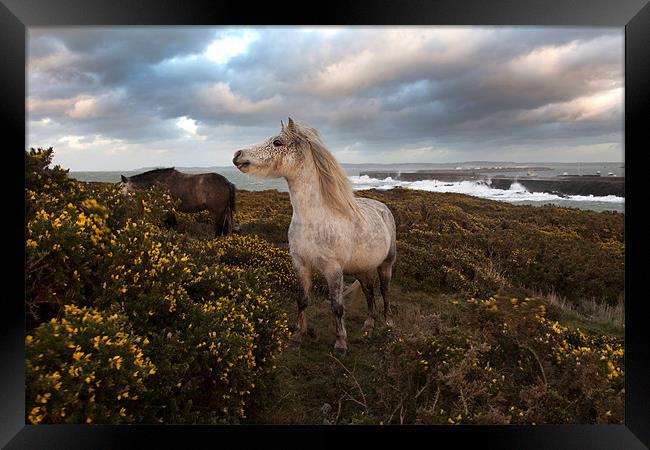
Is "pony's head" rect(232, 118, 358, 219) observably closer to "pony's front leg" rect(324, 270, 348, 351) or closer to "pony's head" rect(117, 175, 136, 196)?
"pony's front leg" rect(324, 270, 348, 351)

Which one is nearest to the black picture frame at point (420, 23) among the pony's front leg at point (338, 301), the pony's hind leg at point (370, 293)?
the pony's front leg at point (338, 301)

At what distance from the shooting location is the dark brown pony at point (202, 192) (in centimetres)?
952

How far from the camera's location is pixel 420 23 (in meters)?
2.55

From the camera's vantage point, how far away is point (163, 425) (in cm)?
229

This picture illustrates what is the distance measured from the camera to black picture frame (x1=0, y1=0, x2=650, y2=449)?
7.97 ft

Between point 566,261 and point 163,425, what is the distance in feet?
26.8

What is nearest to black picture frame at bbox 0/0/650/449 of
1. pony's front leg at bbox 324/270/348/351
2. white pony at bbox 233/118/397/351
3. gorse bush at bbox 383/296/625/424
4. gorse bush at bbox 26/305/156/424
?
gorse bush at bbox 383/296/625/424

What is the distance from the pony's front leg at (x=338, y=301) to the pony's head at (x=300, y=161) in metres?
0.83

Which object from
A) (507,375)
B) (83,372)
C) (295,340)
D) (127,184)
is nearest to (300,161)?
(295,340)

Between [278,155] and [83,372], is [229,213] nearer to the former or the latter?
[278,155]

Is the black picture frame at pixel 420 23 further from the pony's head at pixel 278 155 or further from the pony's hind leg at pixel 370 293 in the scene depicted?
the pony's hind leg at pixel 370 293

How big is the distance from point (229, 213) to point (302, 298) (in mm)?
5967

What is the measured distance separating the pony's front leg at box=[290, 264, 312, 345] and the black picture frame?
6.51 feet

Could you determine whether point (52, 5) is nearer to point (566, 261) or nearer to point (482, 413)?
point (482, 413)
